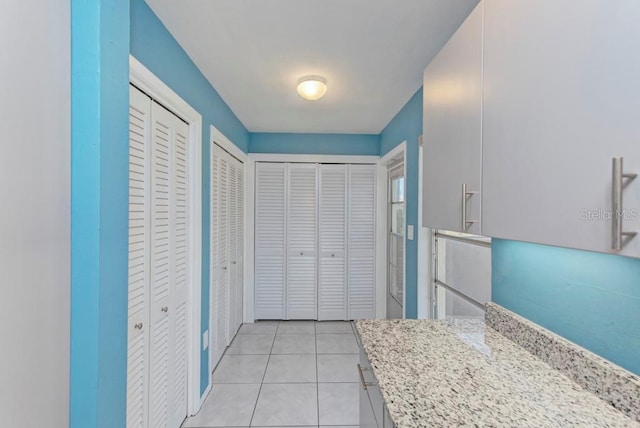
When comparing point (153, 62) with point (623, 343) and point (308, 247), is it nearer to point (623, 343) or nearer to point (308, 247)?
point (623, 343)

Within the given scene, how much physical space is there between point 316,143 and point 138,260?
114 inches

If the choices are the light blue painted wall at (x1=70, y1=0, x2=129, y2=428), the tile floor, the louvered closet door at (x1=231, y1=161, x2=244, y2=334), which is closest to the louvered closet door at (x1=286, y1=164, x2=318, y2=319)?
the tile floor

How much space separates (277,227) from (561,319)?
325cm

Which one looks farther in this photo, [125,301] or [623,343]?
[125,301]

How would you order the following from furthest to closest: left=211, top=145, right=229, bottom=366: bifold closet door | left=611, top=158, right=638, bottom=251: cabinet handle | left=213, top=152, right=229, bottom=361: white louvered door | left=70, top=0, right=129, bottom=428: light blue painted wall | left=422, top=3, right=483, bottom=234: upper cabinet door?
left=213, top=152, right=229, bottom=361: white louvered door, left=211, top=145, right=229, bottom=366: bifold closet door, left=422, top=3, right=483, bottom=234: upper cabinet door, left=70, top=0, right=129, bottom=428: light blue painted wall, left=611, top=158, right=638, bottom=251: cabinet handle

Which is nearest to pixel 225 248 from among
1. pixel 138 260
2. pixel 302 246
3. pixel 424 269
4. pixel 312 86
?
pixel 302 246

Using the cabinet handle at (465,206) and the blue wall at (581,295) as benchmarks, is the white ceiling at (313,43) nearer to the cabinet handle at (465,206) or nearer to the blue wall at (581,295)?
the cabinet handle at (465,206)

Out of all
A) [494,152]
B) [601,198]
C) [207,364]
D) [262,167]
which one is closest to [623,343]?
[601,198]

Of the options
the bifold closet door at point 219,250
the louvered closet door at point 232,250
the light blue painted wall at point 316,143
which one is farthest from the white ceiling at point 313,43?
the light blue painted wall at point 316,143

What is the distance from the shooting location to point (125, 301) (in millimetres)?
1154

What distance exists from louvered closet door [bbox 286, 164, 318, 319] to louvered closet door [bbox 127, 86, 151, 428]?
8.16 feet

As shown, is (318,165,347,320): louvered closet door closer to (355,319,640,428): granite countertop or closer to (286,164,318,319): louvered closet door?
(286,164,318,319): louvered closet door

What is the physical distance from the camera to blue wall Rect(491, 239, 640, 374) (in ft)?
2.80

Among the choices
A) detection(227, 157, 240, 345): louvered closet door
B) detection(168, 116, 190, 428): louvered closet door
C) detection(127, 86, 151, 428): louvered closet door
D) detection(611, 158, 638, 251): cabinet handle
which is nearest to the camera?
detection(611, 158, 638, 251): cabinet handle
